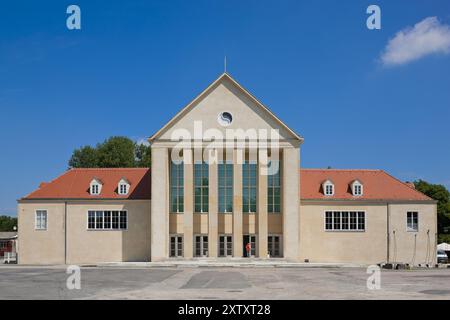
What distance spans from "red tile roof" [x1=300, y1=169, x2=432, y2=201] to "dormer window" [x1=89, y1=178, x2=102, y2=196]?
1893cm

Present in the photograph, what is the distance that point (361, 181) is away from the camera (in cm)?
5475

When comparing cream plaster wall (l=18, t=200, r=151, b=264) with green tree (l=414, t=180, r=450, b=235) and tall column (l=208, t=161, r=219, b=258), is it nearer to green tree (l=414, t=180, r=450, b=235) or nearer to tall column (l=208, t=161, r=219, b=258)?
tall column (l=208, t=161, r=219, b=258)

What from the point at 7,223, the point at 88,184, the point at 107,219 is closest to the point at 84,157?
the point at 88,184

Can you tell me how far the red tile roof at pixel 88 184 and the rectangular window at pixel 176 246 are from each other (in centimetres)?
491

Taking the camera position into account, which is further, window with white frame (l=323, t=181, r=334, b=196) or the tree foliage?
the tree foliage

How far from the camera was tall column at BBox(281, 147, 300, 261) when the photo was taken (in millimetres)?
49188

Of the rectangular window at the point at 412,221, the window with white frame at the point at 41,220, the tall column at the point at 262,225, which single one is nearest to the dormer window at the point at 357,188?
the rectangular window at the point at 412,221

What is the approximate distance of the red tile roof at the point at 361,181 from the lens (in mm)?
52656

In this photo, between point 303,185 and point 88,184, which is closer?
point 303,185

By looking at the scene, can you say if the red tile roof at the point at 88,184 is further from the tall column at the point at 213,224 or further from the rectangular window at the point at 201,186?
the tall column at the point at 213,224

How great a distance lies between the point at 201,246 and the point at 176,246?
2.23 meters

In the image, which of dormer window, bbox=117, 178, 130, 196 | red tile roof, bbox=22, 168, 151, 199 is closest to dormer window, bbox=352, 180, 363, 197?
red tile roof, bbox=22, 168, 151, 199

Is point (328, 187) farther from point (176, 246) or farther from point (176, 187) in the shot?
point (176, 246)

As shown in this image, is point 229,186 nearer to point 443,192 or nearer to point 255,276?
point 255,276
